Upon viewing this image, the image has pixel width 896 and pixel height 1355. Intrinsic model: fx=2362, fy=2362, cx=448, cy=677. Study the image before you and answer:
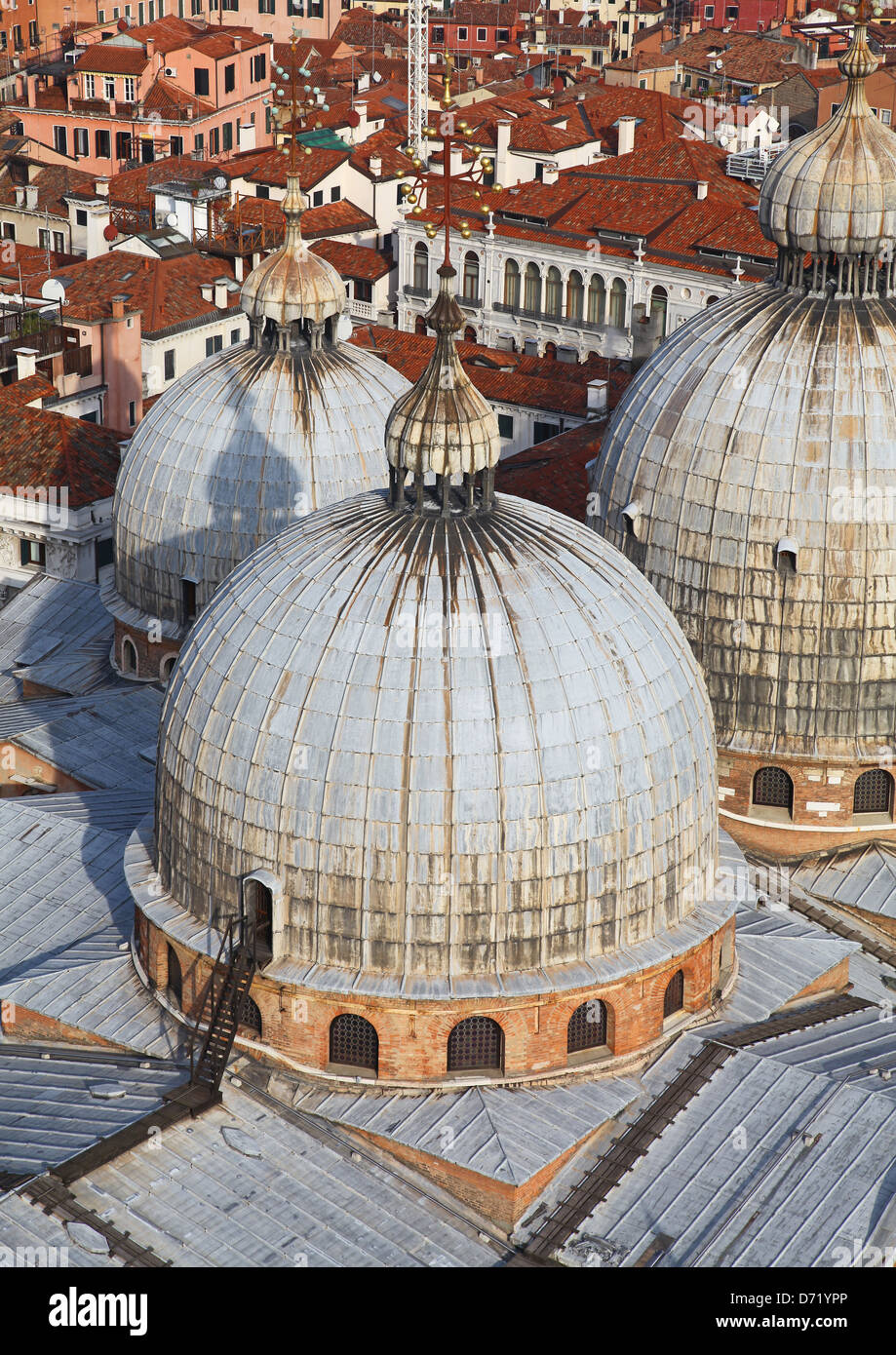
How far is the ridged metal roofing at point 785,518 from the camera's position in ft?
173

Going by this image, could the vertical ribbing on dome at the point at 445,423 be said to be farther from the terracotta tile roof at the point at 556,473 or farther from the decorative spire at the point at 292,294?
the terracotta tile roof at the point at 556,473

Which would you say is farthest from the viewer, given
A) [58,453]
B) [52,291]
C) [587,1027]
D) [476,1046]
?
[52,291]

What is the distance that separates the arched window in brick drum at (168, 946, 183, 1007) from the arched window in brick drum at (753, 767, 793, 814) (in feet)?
50.0

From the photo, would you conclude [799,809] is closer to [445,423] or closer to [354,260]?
[445,423]

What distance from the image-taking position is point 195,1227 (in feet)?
137

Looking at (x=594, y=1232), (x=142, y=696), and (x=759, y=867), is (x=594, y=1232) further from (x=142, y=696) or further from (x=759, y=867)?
(x=142, y=696)

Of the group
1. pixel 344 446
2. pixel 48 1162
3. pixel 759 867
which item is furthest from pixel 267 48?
pixel 48 1162

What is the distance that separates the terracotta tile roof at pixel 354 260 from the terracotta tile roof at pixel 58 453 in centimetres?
3509

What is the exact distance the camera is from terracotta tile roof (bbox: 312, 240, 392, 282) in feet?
370

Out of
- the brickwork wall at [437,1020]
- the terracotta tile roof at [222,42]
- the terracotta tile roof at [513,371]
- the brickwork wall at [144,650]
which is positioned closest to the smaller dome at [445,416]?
the brickwork wall at [437,1020]

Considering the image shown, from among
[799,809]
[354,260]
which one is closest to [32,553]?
[799,809]

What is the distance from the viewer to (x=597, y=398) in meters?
88.8

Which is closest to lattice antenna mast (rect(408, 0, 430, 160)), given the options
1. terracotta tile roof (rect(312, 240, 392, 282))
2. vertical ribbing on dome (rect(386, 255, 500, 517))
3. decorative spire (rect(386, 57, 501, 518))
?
terracotta tile roof (rect(312, 240, 392, 282))

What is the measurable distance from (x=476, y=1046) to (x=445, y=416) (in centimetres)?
1176
